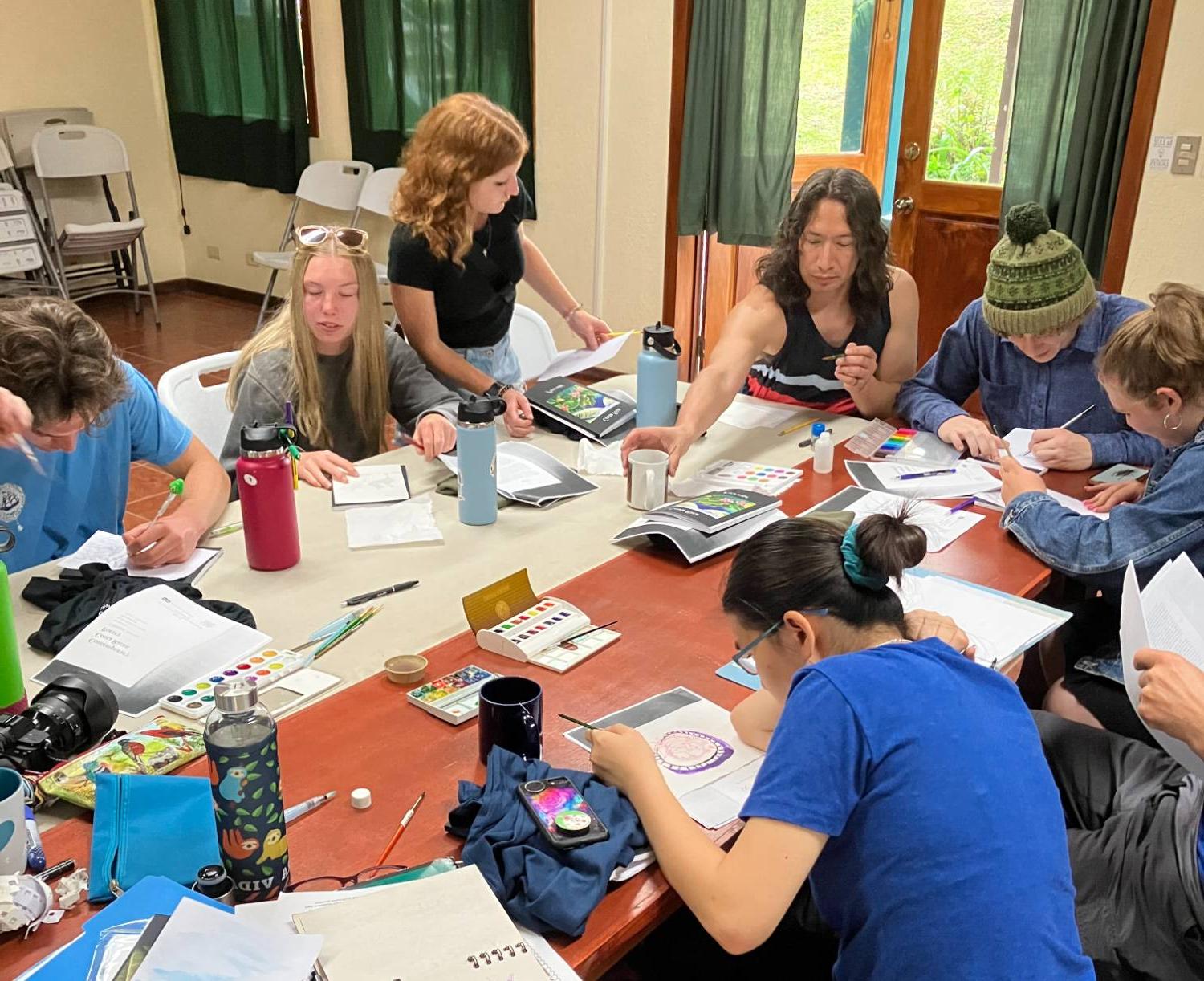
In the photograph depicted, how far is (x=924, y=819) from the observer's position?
3.46ft

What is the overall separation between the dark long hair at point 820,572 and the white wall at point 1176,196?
273 centimetres

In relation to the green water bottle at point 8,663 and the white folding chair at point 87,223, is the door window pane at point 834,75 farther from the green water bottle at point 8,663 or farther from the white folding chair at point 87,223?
the white folding chair at point 87,223

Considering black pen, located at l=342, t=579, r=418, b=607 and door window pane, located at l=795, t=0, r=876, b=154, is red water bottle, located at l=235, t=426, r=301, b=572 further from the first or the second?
door window pane, located at l=795, t=0, r=876, b=154

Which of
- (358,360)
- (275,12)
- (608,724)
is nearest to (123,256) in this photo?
(275,12)

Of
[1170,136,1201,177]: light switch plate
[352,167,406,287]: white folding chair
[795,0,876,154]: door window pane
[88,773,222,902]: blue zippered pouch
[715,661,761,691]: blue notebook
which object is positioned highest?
[795,0,876,154]: door window pane

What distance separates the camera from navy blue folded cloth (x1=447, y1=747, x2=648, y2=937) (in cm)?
104

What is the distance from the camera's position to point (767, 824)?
1.05m

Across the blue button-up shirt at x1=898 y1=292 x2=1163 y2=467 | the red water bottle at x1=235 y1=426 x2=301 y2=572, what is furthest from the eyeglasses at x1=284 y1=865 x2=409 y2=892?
the blue button-up shirt at x1=898 y1=292 x2=1163 y2=467

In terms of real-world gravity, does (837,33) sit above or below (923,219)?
above

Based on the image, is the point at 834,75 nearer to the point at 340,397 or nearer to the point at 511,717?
the point at 340,397

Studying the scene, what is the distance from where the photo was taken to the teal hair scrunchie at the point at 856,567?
1.20 metres

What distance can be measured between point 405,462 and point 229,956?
147 centimetres

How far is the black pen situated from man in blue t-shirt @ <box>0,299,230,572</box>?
322mm

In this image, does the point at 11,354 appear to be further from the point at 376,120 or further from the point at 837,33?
the point at 376,120
